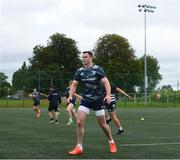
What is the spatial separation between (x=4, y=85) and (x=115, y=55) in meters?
35.7

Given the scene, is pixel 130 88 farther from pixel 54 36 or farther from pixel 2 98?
pixel 54 36

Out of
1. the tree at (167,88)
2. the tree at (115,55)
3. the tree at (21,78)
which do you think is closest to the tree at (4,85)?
the tree at (21,78)

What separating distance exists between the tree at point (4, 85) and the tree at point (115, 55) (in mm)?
29076

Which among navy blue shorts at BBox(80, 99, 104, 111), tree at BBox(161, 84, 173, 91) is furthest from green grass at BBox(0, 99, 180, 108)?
navy blue shorts at BBox(80, 99, 104, 111)

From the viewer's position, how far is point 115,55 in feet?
318

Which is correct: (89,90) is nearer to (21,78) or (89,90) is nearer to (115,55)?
(21,78)

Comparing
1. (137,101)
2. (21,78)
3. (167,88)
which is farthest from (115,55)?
(21,78)

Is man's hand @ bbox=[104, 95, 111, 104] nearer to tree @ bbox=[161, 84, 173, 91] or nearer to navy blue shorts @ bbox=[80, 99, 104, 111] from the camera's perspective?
navy blue shorts @ bbox=[80, 99, 104, 111]

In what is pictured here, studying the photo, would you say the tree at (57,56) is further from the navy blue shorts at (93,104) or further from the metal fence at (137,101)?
the navy blue shorts at (93,104)

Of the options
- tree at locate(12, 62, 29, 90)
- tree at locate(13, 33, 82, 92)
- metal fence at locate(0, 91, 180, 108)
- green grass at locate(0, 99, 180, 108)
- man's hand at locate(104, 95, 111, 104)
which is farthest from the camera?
tree at locate(13, 33, 82, 92)

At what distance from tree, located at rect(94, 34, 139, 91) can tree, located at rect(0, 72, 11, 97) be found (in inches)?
1145

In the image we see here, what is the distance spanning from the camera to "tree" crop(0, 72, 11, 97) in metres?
62.2

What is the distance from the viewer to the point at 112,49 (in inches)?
3888

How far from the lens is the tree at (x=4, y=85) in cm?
6225
